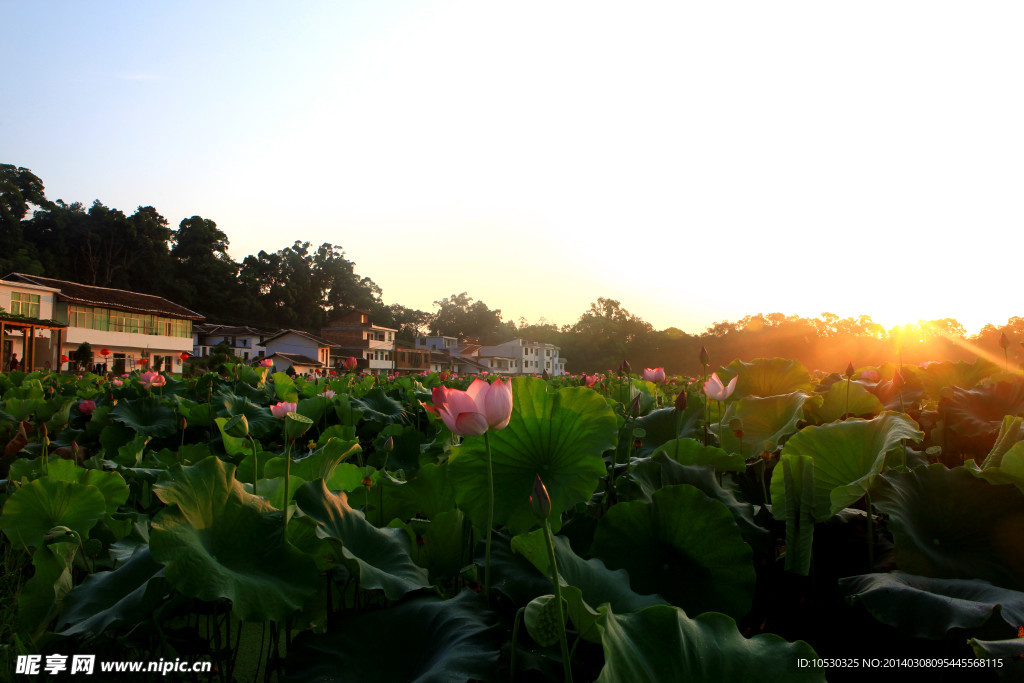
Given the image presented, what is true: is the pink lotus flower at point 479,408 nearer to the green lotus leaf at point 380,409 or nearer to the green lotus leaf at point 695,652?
the green lotus leaf at point 695,652

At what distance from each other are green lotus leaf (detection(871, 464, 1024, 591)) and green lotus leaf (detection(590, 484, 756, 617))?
0.71ft

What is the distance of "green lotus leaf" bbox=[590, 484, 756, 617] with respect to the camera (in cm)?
84

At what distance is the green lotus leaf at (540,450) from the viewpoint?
98 centimetres

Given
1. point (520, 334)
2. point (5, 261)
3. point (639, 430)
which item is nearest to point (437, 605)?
point (639, 430)

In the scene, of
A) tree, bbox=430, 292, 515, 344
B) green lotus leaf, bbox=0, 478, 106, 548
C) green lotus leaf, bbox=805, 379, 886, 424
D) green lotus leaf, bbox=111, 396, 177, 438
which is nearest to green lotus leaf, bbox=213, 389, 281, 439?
green lotus leaf, bbox=111, 396, 177, 438

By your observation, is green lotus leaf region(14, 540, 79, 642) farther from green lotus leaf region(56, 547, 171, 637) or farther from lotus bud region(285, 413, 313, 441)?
lotus bud region(285, 413, 313, 441)

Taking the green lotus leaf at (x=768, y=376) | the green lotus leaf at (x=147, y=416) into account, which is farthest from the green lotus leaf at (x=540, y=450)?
the green lotus leaf at (x=147, y=416)

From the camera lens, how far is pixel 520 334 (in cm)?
8406

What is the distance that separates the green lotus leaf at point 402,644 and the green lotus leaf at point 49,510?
2.58ft

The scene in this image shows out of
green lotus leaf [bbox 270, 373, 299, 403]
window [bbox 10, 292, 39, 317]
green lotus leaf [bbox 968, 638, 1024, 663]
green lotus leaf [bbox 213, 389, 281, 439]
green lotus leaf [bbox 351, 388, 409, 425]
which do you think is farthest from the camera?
window [bbox 10, 292, 39, 317]

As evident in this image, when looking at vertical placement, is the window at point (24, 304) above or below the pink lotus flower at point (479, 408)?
above

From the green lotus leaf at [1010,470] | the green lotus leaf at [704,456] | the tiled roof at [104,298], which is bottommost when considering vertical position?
the green lotus leaf at [704,456]

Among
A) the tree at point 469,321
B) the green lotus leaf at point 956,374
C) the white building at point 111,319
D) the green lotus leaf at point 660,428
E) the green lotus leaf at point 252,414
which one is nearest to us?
the green lotus leaf at point 660,428

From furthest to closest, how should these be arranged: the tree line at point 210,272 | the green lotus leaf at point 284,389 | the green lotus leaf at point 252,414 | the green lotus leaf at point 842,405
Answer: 1. the tree line at point 210,272
2. the green lotus leaf at point 284,389
3. the green lotus leaf at point 252,414
4. the green lotus leaf at point 842,405
